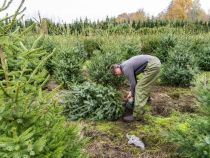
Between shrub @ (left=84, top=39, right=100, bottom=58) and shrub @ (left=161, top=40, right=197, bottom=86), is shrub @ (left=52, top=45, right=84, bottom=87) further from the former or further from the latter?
shrub @ (left=84, top=39, right=100, bottom=58)

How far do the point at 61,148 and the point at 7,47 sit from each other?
93cm

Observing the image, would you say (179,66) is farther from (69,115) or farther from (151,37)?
(151,37)

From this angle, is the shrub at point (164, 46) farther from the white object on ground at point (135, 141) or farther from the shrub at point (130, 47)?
the white object on ground at point (135, 141)

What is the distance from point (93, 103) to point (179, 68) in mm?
4020

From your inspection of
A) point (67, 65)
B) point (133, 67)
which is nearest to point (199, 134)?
point (133, 67)

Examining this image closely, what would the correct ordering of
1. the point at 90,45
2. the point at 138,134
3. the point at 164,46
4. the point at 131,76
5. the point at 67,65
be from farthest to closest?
the point at 90,45, the point at 164,46, the point at 67,65, the point at 131,76, the point at 138,134

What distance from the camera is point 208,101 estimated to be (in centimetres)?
483

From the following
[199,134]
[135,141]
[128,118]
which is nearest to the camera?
[199,134]

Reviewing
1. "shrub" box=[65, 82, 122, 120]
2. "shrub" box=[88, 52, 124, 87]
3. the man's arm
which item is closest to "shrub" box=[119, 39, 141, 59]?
"shrub" box=[88, 52, 124, 87]

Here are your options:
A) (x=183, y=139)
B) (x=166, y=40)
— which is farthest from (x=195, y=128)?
(x=166, y=40)

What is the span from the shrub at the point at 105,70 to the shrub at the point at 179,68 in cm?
181

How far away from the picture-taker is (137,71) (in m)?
7.81

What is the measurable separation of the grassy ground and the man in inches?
14.6

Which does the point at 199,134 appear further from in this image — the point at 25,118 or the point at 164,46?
the point at 164,46
